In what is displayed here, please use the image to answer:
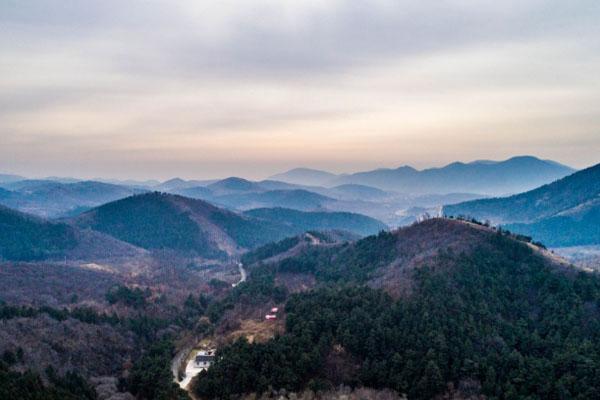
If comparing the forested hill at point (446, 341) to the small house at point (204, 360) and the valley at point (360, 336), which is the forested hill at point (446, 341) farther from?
the small house at point (204, 360)

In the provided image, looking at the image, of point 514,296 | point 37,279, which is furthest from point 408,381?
point 37,279

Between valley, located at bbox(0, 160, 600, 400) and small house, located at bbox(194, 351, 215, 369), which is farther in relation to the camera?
small house, located at bbox(194, 351, 215, 369)

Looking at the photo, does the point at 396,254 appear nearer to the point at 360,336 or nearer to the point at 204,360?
the point at 360,336

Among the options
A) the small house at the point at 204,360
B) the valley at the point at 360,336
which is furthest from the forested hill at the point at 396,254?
the small house at the point at 204,360

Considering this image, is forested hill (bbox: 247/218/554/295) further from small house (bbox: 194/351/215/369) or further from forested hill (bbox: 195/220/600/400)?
small house (bbox: 194/351/215/369)

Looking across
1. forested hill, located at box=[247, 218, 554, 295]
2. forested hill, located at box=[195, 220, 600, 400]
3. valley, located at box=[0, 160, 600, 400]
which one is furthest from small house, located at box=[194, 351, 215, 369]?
forested hill, located at box=[247, 218, 554, 295]

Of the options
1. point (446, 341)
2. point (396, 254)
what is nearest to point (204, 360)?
point (446, 341)

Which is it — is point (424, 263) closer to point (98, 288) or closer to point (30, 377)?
point (30, 377)

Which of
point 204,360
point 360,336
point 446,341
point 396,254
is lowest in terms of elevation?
point 204,360
